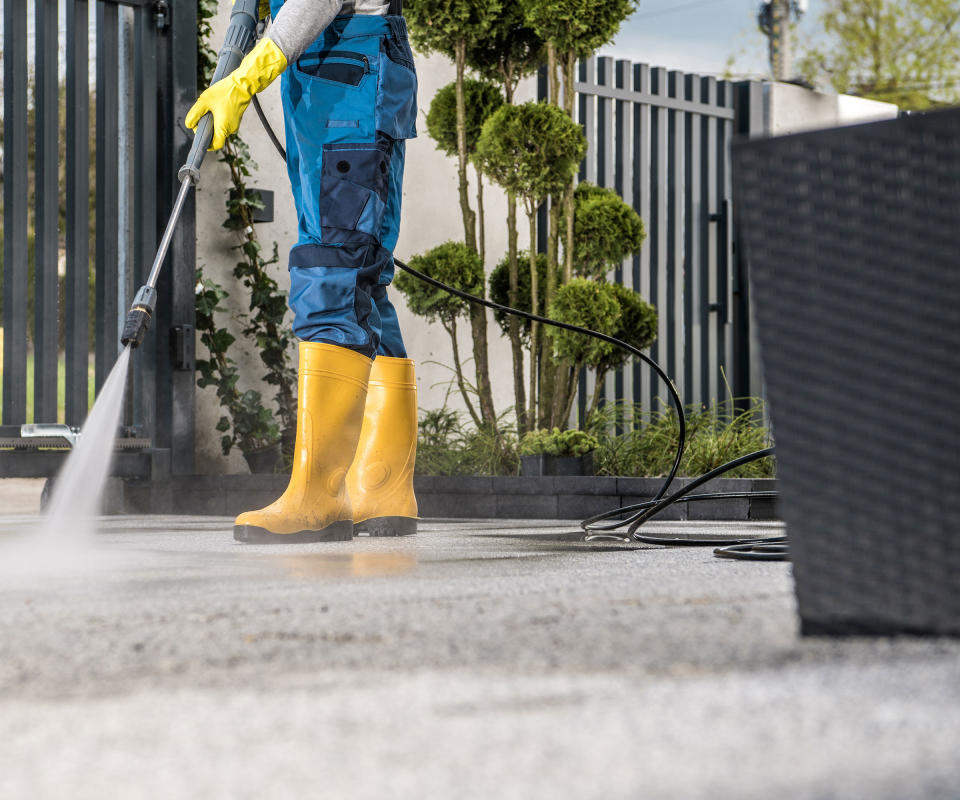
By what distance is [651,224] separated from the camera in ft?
18.2

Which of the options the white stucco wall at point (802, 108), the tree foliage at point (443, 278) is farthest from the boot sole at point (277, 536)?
the white stucco wall at point (802, 108)

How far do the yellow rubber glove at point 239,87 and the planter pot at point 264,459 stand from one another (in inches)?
70.1

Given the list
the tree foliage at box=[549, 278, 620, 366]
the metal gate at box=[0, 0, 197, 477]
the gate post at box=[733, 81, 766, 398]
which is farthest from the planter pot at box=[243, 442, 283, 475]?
the gate post at box=[733, 81, 766, 398]

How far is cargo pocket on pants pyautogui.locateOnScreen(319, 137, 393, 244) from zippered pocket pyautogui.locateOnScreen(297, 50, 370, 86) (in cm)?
14

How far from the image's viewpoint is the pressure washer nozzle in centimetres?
223

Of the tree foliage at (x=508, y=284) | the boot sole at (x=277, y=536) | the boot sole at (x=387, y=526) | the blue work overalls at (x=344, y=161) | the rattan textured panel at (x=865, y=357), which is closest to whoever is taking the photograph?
the rattan textured panel at (x=865, y=357)

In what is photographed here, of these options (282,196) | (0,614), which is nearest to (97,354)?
(282,196)

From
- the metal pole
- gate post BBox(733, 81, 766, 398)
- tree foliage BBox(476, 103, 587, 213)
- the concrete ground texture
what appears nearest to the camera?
the concrete ground texture

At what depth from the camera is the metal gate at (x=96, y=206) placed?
347 cm

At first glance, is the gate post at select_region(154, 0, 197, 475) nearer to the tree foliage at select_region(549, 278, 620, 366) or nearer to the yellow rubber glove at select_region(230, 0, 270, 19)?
the yellow rubber glove at select_region(230, 0, 270, 19)

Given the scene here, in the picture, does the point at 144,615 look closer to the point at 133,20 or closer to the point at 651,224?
the point at 133,20

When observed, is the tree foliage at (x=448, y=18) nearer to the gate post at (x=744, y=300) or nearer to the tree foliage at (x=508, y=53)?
the tree foliage at (x=508, y=53)

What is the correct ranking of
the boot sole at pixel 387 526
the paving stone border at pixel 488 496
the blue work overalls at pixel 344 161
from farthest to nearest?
the paving stone border at pixel 488 496 → the boot sole at pixel 387 526 → the blue work overalls at pixel 344 161

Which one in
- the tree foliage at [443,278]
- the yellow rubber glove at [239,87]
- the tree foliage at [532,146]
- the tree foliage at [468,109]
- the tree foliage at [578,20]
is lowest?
the tree foliage at [443,278]
